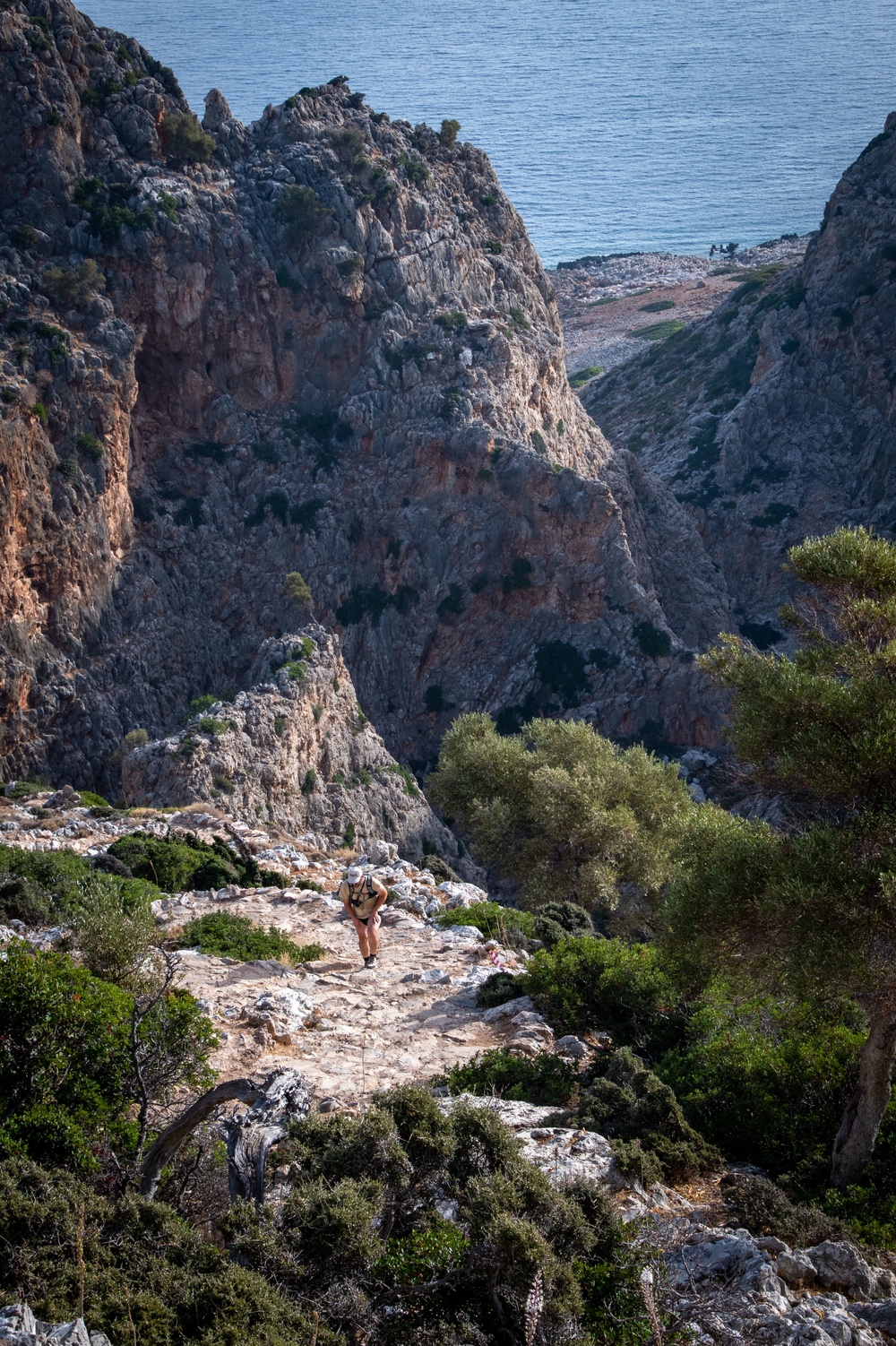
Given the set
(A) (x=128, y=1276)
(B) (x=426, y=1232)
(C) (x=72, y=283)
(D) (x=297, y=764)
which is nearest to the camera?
(A) (x=128, y=1276)

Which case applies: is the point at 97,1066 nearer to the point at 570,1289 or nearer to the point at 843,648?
the point at 570,1289

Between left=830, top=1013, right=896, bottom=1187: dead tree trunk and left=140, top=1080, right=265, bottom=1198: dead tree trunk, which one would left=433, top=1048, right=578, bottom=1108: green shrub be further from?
left=140, top=1080, right=265, bottom=1198: dead tree trunk

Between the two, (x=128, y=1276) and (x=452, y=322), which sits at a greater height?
(x=452, y=322)

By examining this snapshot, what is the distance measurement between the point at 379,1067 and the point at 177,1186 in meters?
4.70

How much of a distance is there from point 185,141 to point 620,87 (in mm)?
103382

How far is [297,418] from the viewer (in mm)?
57031

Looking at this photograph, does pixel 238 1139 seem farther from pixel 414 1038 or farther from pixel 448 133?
pixel 448 133

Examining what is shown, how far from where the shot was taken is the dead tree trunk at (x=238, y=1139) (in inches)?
366

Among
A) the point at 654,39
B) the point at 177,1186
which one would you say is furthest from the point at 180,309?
the point at 654,39

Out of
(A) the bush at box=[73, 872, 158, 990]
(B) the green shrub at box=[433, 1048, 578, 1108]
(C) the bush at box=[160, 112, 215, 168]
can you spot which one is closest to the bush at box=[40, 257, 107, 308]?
(C) the bush at box=[160, 112, 215, 168]

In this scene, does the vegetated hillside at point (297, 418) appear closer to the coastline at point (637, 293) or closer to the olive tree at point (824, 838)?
the olive tree at point (824, 838)

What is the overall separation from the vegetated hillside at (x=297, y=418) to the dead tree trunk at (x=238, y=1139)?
118ft

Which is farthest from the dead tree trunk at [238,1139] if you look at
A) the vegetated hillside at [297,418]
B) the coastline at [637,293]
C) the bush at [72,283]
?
the coastline at [637,293]

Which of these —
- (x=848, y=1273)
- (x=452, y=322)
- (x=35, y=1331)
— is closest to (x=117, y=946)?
(x=35, y=1331)
